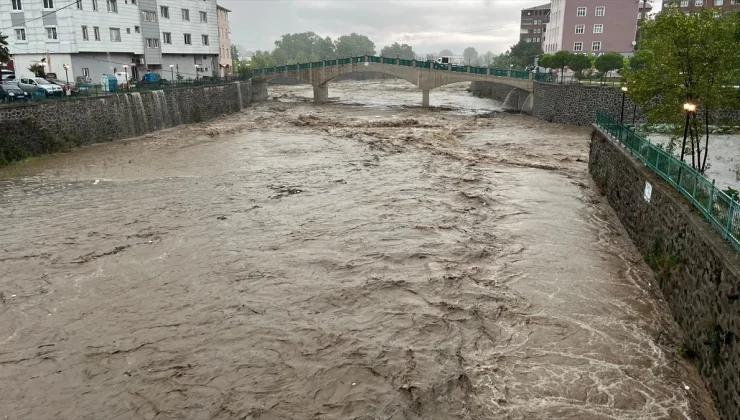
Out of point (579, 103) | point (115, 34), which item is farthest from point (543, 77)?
point (115, 34)

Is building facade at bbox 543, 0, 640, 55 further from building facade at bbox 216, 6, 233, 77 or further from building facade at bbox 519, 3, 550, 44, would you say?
building facade at bbox 519, 3, 550, 44

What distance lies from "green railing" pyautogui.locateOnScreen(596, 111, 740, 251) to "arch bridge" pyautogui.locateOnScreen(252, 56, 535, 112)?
3377 centimetres

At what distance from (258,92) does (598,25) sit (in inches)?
1695

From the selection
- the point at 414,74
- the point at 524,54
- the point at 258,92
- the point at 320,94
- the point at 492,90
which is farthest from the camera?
the point at 524,54

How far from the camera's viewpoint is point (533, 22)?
126 meters

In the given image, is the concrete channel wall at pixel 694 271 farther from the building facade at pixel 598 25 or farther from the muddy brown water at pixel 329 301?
the building facade at pixel 598 25

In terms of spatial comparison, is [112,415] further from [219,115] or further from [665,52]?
[219,115]

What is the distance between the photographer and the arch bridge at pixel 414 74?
5231 cm

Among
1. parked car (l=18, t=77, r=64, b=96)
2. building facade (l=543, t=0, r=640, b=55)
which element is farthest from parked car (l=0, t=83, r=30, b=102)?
building facade (l=543, t=0, r=640, b=55)

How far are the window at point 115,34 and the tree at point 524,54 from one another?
190 ft

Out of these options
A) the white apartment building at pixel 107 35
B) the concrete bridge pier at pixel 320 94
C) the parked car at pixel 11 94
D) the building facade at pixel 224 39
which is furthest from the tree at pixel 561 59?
the parked car at pixel 11 94

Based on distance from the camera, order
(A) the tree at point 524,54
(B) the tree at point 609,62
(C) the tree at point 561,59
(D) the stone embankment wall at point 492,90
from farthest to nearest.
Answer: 1. (A) the tree at point 524,54
2. (D) the stone embankment wall at point 492,90
3. (C) the tree at point 561,59
4. (B) the tree at point 609,62

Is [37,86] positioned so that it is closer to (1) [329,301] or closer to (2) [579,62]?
(1) [329,301]

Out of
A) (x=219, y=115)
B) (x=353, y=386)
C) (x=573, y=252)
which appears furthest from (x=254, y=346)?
(x=219, y=115)
